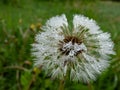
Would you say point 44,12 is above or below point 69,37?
above

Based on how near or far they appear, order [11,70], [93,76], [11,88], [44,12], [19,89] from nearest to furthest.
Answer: [93,76]
[19,89]
[11,88]
[11,70]
[44,12]

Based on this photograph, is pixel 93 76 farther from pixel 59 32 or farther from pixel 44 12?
pixel 44 12

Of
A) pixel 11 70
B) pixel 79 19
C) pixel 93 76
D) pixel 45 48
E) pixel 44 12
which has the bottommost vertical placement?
pixel 93 76

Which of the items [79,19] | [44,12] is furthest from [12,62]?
[44,12]

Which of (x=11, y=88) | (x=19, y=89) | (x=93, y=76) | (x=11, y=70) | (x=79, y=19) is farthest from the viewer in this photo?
(x=11, y=70)

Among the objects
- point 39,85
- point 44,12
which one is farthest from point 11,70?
point 44,12

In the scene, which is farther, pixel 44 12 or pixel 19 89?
pixel 44 12
